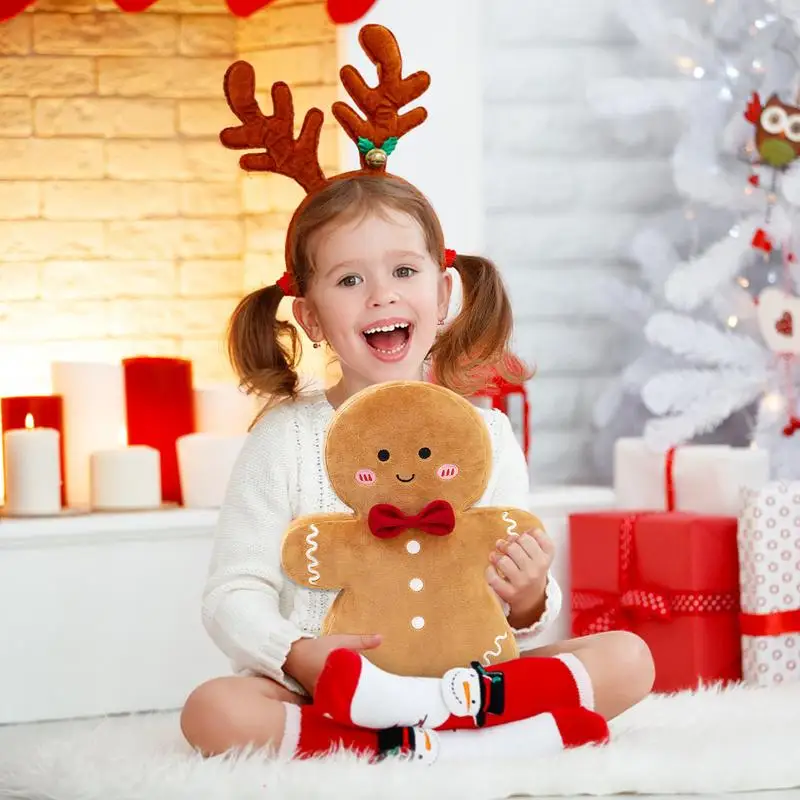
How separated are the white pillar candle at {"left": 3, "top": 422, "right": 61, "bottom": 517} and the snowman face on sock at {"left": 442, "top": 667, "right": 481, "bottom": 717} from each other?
3.81 ft

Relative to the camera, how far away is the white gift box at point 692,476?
2.91 metres

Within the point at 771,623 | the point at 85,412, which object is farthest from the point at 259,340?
the point at 771,623

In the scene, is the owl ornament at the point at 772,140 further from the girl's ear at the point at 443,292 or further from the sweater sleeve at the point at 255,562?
the sweater sleeve at the point at 255,562

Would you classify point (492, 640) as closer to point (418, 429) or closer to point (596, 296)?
point (418, 429)

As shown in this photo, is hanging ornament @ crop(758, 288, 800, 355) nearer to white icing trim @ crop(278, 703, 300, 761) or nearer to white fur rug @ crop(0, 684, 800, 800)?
white fur rug @ crop(0, 684, 800, 800)

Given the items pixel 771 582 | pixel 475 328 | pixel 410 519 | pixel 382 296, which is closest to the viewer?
pixel 410 519

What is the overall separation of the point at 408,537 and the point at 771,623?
0.98m

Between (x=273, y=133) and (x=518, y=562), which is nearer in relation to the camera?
(x=518, y=562)

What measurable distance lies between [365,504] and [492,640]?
9.3 inches

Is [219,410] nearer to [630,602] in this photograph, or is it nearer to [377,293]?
[630,602]

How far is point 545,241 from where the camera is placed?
11.0ft

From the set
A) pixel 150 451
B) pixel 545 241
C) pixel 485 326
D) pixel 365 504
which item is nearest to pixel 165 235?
pixel 150 451

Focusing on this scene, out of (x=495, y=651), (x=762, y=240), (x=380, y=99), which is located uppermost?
(x=380, y=99)

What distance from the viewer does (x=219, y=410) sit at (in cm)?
301
